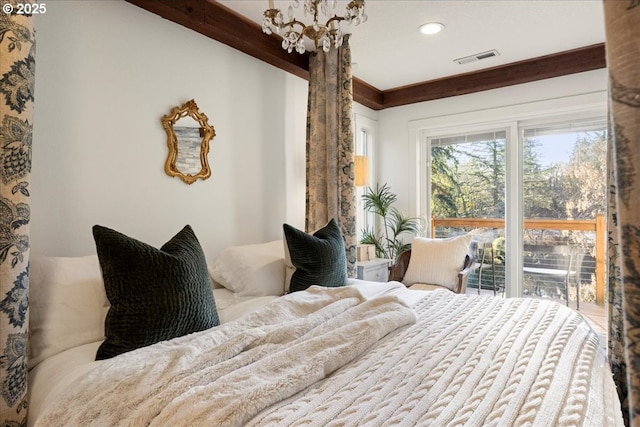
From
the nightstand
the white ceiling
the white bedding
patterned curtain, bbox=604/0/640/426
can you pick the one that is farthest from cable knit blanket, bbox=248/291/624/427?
the white ceiling

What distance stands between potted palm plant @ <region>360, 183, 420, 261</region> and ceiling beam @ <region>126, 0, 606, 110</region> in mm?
1029

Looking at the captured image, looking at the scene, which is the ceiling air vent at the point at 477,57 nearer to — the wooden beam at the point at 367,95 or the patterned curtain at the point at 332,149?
the wooden beam at the point at 367,95

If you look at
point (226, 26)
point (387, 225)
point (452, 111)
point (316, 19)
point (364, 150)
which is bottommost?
point (387, 225)

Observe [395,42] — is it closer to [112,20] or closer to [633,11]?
[112,20]

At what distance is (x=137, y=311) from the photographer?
4.48 ft

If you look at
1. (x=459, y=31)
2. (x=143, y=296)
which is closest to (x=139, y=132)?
(x=143, y=296)

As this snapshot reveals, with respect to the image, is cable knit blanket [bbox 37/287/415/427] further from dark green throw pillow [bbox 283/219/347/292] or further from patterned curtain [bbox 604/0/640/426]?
patterned curtain [bbox 604/0/640/426]

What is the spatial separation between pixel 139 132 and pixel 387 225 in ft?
9.62

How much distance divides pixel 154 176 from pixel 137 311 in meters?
1.13

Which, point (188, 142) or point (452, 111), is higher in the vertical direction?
point (452, 111)

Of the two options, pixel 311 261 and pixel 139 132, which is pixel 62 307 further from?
pixel 311 261

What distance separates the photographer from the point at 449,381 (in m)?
1.07

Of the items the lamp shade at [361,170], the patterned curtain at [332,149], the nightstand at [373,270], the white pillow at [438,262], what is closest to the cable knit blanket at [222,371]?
the patterned curtain at [332,149]

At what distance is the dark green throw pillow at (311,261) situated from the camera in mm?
2178
